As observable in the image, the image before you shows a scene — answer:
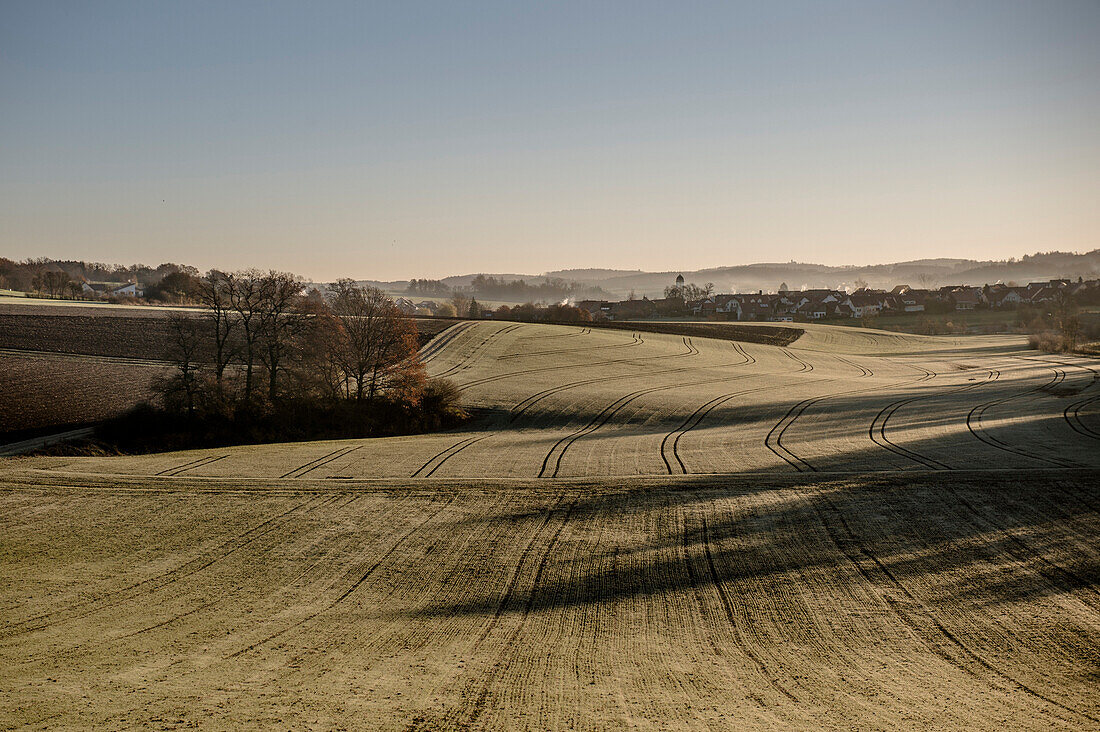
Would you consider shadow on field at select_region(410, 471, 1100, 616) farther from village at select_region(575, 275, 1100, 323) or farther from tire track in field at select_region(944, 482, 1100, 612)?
village at select_region(575, 275, 1100, 323)

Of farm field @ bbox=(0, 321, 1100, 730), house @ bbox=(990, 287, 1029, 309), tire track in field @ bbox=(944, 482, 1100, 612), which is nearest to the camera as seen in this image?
farm field @ bbox=(0, 321, 1100, 730)

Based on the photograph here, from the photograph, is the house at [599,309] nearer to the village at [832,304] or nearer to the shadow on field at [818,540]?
the village at [832,304]

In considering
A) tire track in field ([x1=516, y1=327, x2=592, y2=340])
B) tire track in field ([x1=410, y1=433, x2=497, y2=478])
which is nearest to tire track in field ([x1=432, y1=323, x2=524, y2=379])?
tire track in field ([x1=516, y1=327, x2=592, y2=340])

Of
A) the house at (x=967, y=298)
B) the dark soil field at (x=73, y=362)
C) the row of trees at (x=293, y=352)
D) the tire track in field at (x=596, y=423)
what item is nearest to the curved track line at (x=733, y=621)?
the tire track in field at (x=596, y=423)

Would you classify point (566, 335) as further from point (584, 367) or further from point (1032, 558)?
point (1032, 558)

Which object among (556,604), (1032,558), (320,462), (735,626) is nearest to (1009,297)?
(1032,558)

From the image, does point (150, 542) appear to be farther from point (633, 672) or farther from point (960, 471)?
point (960, 471)
